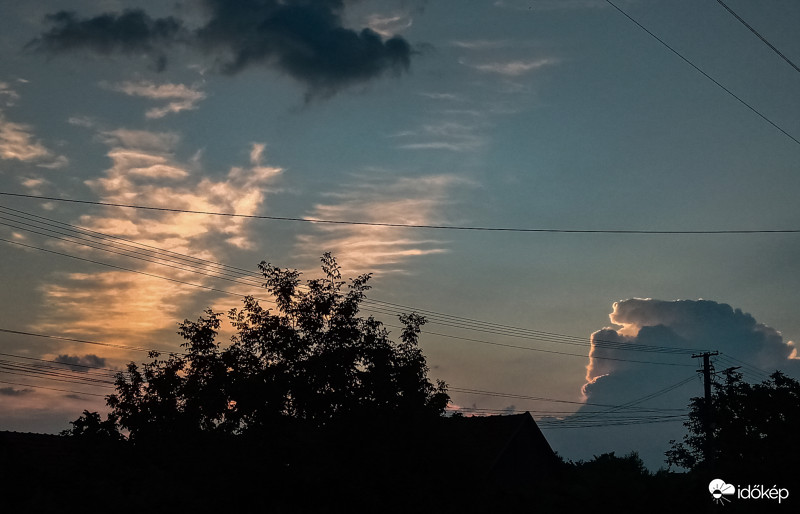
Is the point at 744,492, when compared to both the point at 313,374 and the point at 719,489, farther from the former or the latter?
the point at 313,374

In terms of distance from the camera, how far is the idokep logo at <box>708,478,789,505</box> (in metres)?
24.1

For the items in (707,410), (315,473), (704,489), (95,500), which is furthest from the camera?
(707,410)

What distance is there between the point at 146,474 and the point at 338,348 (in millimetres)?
8034

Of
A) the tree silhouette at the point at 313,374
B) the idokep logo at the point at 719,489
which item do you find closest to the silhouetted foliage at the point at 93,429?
the tree silhouette at the point at 313,374

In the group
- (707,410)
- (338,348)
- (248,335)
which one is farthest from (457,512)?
(707,410)

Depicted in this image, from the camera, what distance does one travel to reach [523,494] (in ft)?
93.4

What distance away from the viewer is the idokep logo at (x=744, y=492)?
24.1m

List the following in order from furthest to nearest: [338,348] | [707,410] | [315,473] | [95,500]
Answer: [707,410] < [338,348] < [315,473] < [95,500]

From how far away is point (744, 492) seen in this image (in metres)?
24.3

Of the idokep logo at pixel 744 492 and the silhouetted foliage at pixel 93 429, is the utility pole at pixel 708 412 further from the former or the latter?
the silhouetted foliage at pixel 93 429

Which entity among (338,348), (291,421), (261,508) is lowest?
(261,508)

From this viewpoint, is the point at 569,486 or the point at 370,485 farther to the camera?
the point at 569,486

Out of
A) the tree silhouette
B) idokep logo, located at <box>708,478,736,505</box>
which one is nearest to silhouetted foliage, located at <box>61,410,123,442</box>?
the tree silhouette

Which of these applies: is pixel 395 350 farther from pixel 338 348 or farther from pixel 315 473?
pixel 315 473
